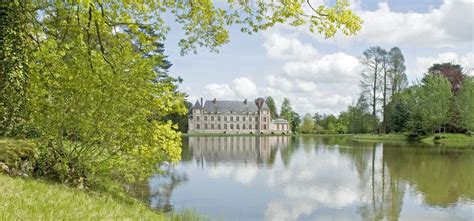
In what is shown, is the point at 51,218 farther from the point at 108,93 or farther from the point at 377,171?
the point at 377,171

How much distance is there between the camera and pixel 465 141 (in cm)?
4691

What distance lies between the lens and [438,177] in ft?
60.2

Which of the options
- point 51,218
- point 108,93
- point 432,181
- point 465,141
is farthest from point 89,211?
point 465,141

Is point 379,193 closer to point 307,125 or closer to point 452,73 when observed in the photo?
point 452,73

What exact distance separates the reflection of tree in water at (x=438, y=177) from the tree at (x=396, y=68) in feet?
110

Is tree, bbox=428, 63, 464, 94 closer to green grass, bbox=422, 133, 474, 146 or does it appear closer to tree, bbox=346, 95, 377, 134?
green grass, bbox=422, 133, 474, 146

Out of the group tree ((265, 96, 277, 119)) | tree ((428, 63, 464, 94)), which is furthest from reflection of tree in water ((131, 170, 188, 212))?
tree ((265, 96, 277, 119))

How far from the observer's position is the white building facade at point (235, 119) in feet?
329

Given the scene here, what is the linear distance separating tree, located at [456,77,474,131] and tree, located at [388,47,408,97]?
29.5ft

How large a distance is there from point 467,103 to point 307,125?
53.6 meters

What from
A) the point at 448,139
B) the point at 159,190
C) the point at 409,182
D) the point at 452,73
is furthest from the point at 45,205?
the point at 452,73

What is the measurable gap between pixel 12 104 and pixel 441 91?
48.4 meters

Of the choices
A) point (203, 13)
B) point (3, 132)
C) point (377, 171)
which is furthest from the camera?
point (377, 171)

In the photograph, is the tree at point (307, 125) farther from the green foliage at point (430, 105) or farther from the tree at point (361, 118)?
the green foliage at point (430, 105)
